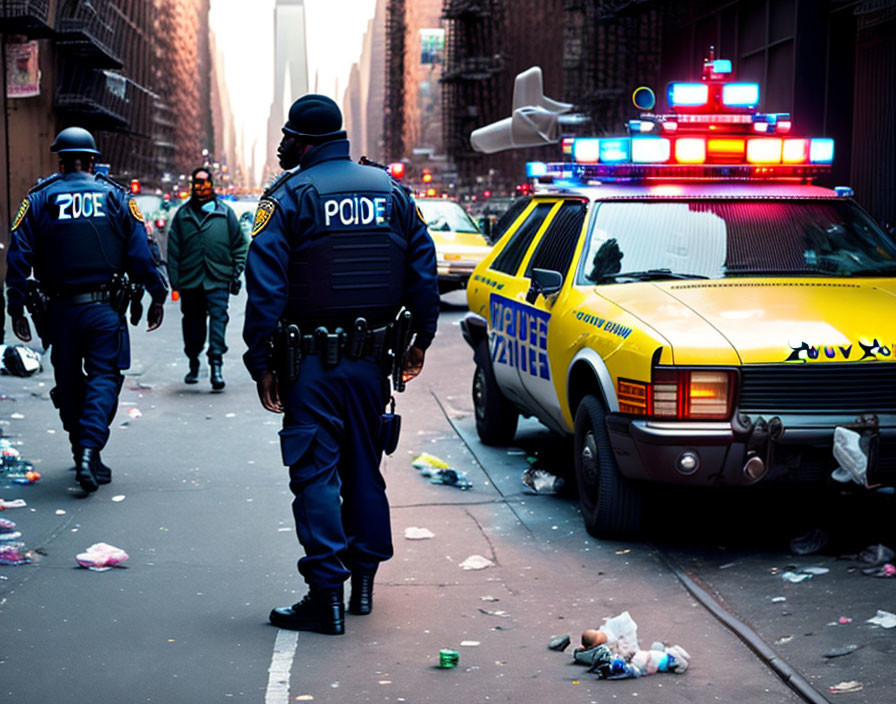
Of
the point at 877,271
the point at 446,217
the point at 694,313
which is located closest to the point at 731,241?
the point at 877,271

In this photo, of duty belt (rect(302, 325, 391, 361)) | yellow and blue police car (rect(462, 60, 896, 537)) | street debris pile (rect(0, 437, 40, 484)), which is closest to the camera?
duty belt (rect(302, 325, 391, 361))

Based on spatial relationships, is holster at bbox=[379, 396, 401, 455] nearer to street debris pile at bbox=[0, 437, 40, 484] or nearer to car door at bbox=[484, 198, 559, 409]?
car door at bbox=[484, 198, 559, 409]

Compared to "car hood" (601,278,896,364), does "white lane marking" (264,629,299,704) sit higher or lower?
lower

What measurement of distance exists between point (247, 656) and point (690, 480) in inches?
86.7

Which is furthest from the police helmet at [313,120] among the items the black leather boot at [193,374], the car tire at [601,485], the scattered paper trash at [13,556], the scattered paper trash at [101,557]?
the black leather boot at [193,374]

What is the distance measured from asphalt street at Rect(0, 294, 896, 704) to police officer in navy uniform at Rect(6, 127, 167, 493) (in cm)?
50

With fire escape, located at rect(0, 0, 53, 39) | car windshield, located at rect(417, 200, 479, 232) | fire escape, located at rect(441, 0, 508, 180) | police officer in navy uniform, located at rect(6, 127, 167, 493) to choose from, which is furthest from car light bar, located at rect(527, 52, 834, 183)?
fire escape, located at rect(441, 0, 508, 180)

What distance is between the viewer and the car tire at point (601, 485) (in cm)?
657

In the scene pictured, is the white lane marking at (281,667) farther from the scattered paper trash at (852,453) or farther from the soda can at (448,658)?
the scattered paper trash at (852,453)

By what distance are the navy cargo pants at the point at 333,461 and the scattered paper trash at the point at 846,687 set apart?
182cm

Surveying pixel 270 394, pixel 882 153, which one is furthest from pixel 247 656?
pixel 882 153

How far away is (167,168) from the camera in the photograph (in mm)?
106188

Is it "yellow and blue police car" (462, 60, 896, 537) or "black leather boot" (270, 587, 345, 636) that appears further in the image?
"yellow and blue police car" (462, 60, 896, 537)

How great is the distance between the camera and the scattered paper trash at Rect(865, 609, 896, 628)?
5.29 m
